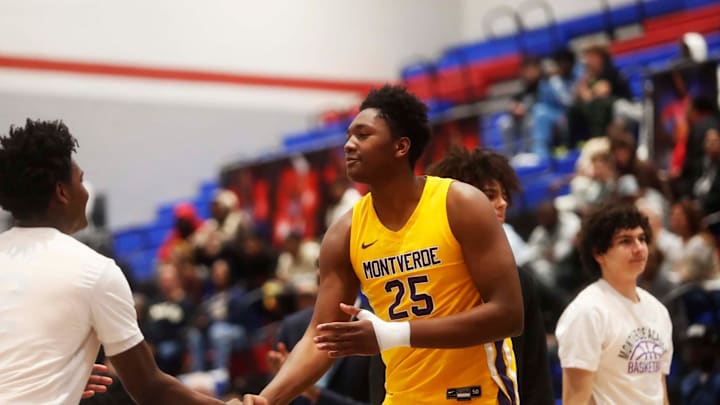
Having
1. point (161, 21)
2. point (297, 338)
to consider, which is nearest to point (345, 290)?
point (297, 338)

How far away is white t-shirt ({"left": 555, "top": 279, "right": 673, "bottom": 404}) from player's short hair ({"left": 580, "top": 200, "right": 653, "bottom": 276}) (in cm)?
26

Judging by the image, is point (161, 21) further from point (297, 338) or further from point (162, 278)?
point (297, 338)

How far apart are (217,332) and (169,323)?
1.88 ft

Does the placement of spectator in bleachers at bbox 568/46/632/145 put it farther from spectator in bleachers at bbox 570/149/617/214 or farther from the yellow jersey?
the yellow jersey

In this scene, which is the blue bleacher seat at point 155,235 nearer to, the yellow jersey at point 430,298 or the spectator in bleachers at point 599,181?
the spectator in bleachers at point 599,181

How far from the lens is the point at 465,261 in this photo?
3877 mm

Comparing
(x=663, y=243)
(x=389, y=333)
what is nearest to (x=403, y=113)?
(x=389, y=333)

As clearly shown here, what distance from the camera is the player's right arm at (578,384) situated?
4629 millimetres

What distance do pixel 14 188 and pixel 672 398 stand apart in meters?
5.51

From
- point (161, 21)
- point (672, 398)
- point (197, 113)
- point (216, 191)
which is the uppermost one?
point (161, 21)

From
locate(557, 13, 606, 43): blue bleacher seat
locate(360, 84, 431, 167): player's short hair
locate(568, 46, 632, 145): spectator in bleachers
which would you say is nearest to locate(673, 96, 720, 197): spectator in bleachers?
locate(568, 46, 632, 145): spectator in bleachers

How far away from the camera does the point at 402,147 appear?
4035 mm

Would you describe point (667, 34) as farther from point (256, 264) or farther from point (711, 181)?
point (256, 264)

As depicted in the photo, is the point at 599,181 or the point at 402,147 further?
the point at 599,181
